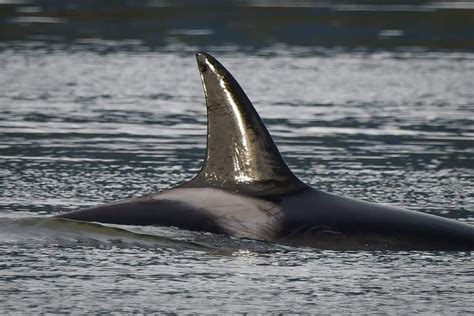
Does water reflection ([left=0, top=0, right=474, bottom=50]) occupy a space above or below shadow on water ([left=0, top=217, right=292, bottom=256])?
below

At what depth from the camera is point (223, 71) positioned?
7.85 m

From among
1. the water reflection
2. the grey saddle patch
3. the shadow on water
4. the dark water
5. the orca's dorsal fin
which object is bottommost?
the water reflection

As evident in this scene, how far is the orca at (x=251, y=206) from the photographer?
7.74m

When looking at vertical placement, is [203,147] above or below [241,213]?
below

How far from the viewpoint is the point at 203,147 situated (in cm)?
1307

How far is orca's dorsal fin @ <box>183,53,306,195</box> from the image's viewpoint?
780 cm

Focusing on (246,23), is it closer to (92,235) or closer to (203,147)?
(203,147)

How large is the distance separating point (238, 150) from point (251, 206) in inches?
11.6

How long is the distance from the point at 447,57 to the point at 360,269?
49.9ft

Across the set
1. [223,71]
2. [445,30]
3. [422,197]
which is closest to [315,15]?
[445,30]

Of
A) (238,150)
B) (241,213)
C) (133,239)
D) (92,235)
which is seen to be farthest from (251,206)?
(92,235)

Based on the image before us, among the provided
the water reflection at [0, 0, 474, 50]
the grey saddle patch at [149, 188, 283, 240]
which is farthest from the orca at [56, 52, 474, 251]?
the water reflection at [0, 0, 474, 50]

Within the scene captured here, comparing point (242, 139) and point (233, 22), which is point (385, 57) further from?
point (242, 139)

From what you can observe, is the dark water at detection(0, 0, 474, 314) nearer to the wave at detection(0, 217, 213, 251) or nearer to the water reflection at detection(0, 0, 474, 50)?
the wave at detection(0, 217, 213, 251)
